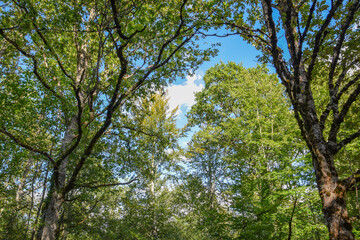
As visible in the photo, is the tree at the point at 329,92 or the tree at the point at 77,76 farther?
the tree at the point at 77,76

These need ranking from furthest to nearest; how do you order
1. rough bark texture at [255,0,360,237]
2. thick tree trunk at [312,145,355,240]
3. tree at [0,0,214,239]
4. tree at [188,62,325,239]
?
tree at [188,62,325,239], tree at [0,0,214,239], rough bark texture at [255,0,360,237], thick tree trunk at [312,145,355,240]

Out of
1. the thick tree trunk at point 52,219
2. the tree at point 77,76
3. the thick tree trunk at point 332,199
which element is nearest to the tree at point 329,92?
the thick tree trunk at point 332,199

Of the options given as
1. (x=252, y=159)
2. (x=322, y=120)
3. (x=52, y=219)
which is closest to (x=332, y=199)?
(x=322, y=120)

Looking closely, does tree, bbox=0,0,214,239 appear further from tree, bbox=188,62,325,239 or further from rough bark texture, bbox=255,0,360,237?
tree, bbox=188,62,325,239

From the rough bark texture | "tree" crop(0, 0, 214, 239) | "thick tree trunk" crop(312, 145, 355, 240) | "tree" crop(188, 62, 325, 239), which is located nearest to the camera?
"thick tree trunk" crop(312, 145, 355, 240)

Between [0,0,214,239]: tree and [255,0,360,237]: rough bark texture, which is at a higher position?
[0,0,214,239]: tree

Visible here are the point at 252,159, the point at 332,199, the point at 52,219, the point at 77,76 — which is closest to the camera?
the point at 332,199

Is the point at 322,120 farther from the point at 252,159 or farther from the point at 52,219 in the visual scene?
the point at 252,159

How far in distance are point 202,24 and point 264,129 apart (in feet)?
24.7

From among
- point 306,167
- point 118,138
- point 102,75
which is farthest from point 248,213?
point 102,75

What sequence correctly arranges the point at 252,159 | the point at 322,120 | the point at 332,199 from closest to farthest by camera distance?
the point at 332,199
the point at 322,120
the point at 252,159

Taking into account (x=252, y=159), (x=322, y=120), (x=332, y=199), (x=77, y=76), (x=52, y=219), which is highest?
(x=77, y=76)

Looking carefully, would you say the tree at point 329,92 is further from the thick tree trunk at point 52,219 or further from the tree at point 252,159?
the thick tree trunk at point 52,219

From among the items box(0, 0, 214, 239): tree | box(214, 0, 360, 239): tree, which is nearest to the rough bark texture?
box(214, 0, 360, 239): tree
